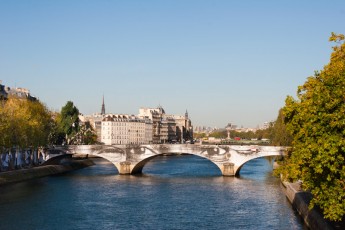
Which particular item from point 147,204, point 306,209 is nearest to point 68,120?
point 147,204

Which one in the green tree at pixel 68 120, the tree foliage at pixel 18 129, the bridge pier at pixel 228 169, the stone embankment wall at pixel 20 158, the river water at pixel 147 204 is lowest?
the river water at pixel 147 204

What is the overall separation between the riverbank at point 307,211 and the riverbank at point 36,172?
103 feet

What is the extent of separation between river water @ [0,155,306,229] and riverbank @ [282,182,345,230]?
2.67 feet

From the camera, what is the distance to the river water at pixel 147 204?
134 ft

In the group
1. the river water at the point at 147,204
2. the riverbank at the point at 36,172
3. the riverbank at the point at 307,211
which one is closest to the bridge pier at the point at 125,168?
the river water at the point at 147,204

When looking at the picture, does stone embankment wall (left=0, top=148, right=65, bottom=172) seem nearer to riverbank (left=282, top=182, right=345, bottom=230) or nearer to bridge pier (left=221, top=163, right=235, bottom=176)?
bridge pier (left=221, top=163, right=235, bottom=176)

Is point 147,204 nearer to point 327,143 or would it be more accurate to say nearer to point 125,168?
point 327,143

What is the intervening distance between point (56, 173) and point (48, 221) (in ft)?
131

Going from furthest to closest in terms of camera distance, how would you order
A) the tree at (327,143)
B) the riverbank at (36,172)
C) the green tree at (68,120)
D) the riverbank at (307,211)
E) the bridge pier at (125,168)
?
the green tree at (68,120), the bridge pier at (125,168), the riverbank at (36,172), the riverbank at (307,211), the tree at (327,143)

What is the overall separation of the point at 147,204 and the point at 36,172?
28241mm

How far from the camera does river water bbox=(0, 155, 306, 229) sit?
41.0 metres

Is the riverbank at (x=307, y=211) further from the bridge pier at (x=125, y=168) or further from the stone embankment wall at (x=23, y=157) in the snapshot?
the stone embankment wall at (x=23, y=157)

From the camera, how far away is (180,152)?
7950 centimetres

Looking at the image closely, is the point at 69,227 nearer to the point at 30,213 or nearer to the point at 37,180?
the point at 30,213
